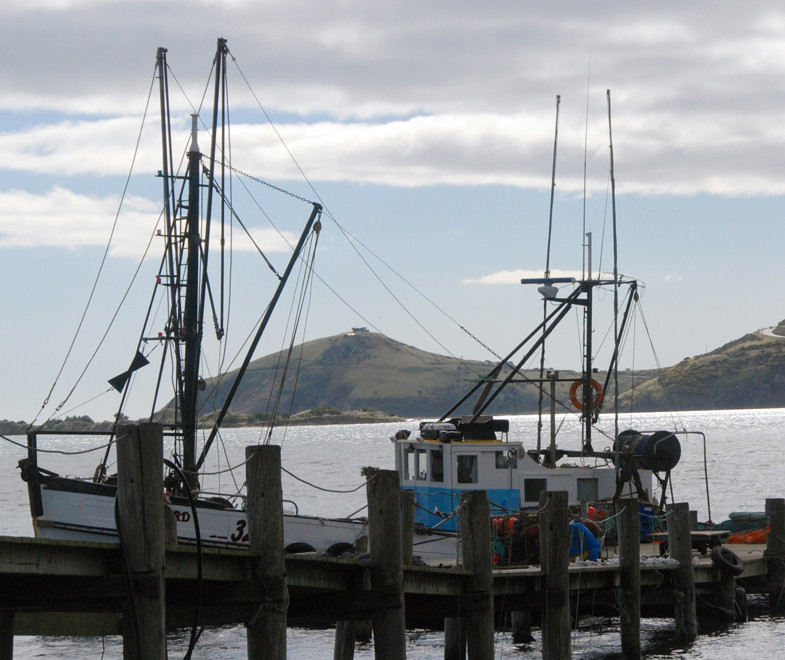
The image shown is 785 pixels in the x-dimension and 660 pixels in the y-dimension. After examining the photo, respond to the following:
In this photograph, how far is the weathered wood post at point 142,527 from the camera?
11789 mm

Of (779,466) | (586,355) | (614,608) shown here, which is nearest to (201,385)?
(586,355)

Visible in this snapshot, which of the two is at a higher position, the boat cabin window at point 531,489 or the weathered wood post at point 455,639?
the boat cabin window at point 531,489

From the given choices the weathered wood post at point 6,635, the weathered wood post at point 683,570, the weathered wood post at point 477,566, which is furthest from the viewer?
the weathered wood post at point 683,570

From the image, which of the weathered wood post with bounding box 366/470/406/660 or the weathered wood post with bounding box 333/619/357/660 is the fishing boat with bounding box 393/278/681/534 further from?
the weathered wood post with bounding box 366/470/406/660

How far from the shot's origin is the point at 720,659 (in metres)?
23.3

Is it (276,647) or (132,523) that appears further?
(276,647)

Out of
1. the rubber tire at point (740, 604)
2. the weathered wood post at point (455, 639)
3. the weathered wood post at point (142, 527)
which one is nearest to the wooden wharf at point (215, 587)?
the weathered wood post at point (142, 527)

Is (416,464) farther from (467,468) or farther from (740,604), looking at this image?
(740,604)

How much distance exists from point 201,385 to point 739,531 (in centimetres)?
1398

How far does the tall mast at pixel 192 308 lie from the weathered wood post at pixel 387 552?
50.4 ft

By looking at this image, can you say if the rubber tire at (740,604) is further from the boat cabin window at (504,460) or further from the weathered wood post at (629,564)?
the boat cabin window at (504,460)

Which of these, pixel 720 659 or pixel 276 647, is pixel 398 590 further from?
pixel 720 659

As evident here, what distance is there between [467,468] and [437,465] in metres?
0.70

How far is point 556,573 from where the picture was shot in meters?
17.5
